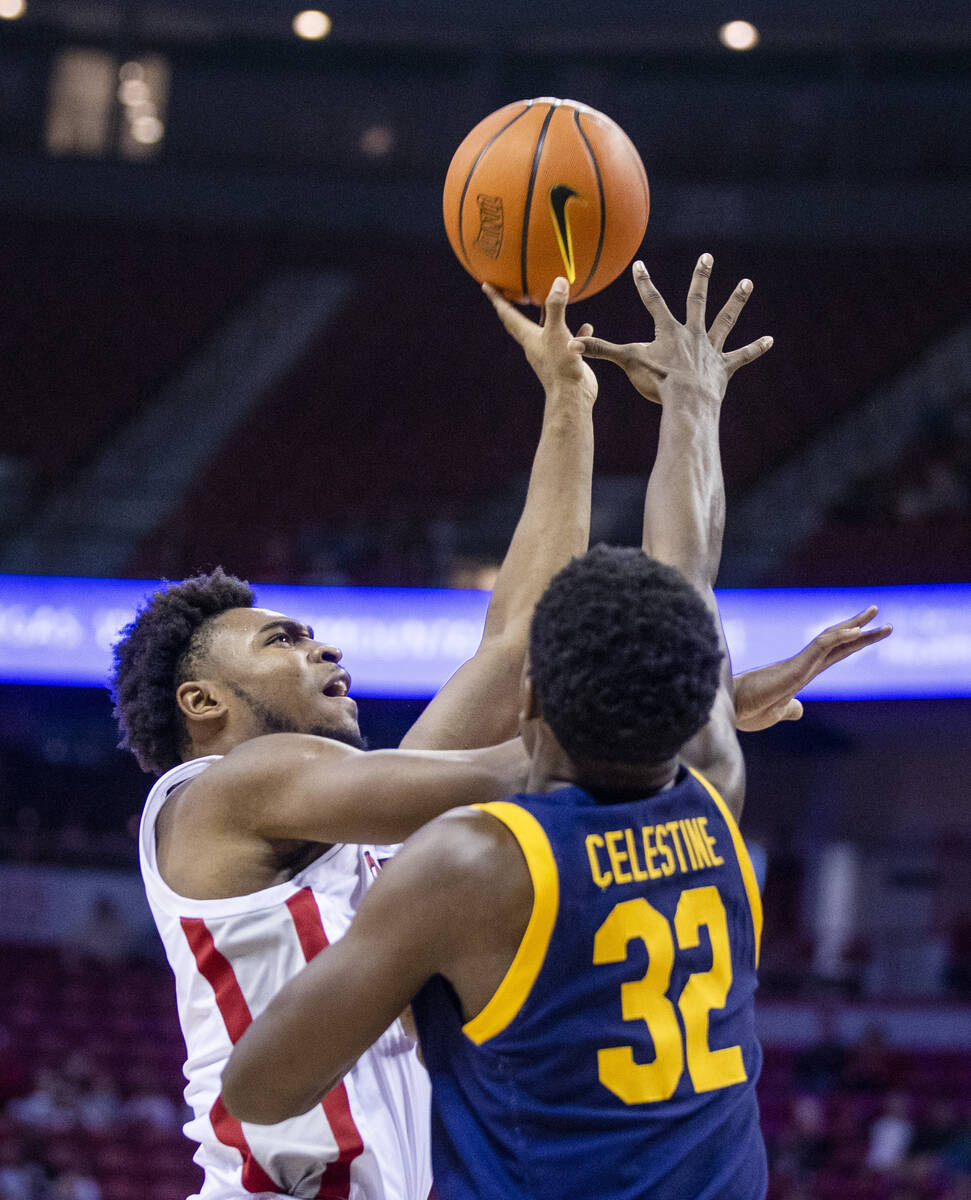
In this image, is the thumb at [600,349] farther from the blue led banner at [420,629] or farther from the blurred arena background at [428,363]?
the blurred arena background at [428,363]

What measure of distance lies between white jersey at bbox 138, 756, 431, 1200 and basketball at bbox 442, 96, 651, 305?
3.92ft

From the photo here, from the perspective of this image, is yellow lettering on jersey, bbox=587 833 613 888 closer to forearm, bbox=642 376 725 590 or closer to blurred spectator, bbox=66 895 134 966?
forearm, bbox=642 376 725 590

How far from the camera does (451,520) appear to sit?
40.5 feet

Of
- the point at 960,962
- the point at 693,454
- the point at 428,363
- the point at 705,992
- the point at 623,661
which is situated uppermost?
the point at 428,363

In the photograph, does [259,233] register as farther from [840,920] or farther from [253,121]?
[840,920]

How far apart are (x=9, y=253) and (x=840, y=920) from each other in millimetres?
10941

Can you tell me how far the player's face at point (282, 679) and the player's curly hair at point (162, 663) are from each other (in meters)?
0.07

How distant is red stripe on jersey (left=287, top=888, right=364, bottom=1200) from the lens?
2.20m

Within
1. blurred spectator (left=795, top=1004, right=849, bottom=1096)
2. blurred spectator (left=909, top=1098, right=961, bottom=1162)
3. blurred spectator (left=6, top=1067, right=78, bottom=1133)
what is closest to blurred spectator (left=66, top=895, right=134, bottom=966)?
blurred spectator (left=6, top=1067, right=78, bottom=1133)

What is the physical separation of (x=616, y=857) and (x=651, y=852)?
0.18ft

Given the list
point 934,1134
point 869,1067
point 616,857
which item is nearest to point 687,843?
point 616,857

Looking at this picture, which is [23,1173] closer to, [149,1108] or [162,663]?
[149,1108]

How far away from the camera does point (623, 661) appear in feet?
5.45

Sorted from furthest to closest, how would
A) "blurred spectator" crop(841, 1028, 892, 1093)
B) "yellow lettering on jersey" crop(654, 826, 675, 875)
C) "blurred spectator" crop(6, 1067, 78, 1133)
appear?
1. "blurred spectator" crop(841, 1028, 892, 1093)
2. "blurred spectator" crop(6, 1067, 78, 1133)
3. "yellow lettering on jersey" crop(654, 826, 675, 875)
